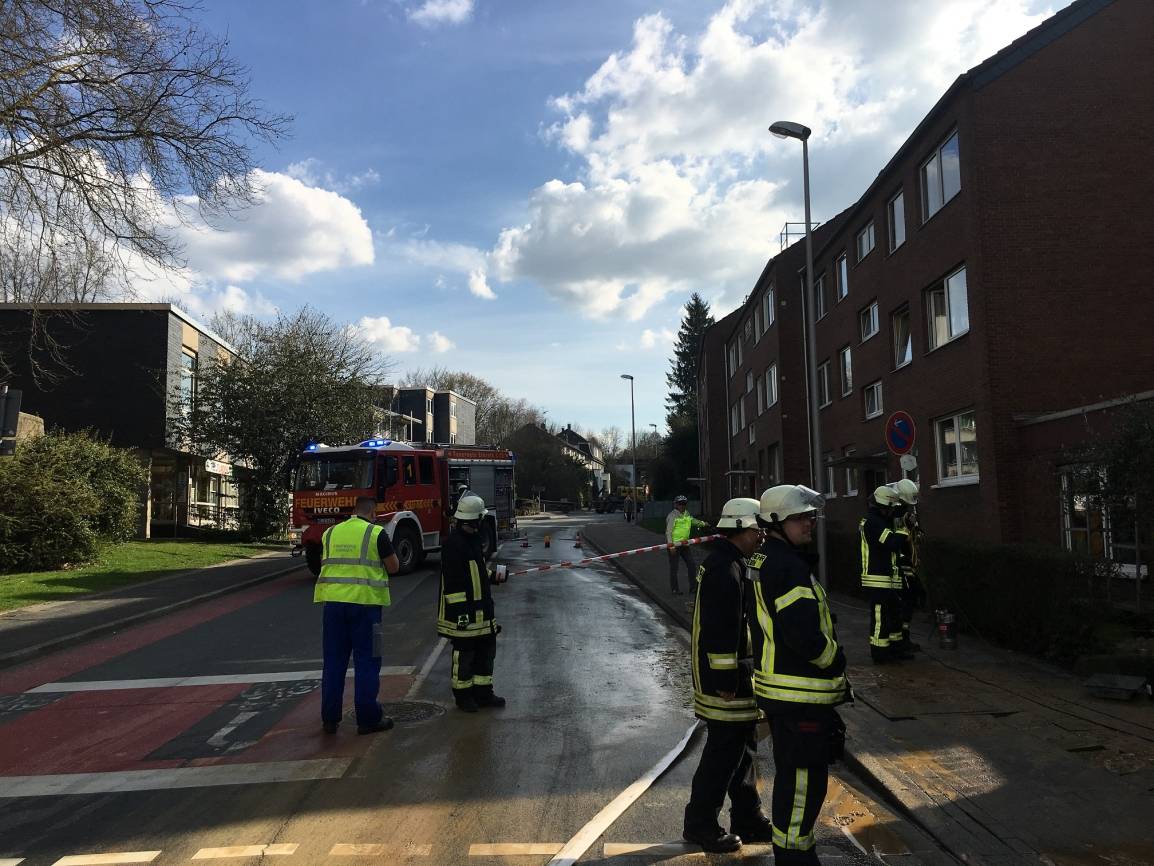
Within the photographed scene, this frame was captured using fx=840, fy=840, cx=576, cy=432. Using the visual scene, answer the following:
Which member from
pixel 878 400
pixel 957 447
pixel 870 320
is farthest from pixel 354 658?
pixel 870 320

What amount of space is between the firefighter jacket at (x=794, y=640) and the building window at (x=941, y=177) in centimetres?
1490

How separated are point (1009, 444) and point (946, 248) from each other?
14.3ft

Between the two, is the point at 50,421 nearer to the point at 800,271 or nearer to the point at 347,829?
the point at 800,271

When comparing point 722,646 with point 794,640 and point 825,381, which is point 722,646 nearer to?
point 794,640

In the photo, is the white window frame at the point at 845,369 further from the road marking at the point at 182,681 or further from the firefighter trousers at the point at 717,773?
the firefighter trousers at the point at 717,773

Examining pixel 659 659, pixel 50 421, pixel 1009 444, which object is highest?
pixel 50 421

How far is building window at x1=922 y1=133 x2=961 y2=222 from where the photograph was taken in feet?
54.0

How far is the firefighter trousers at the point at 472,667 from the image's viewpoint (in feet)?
22.6

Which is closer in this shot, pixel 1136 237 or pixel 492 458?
pixel 1136 237

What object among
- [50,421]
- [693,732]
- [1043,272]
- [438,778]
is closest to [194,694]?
[438,778]

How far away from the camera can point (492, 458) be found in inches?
896

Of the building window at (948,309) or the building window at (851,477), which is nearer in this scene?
the building window at (948,309)

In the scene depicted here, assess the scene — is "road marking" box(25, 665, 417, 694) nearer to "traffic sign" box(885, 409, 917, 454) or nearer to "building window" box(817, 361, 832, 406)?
"traffic sign" box(885, 409, 917, 454)

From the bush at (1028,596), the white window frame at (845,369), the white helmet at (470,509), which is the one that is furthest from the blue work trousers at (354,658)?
the white window frame at (845,369)
